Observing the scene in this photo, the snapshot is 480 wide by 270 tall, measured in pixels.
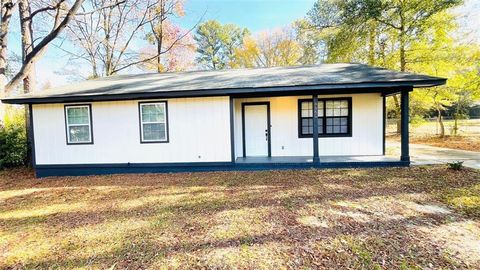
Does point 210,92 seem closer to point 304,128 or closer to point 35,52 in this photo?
point 304,128

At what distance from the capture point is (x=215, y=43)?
28.6 metres

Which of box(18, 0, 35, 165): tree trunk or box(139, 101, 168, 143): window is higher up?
box(18, 0, 35, 165): tree trunk

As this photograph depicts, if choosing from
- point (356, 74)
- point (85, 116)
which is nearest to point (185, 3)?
point (85, 116)

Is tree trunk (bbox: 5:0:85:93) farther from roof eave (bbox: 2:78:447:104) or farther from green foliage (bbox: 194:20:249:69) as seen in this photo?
green foliage (bbox: 194:20:249:69)

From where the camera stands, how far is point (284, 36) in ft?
81.5

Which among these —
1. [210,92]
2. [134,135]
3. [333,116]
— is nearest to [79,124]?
[134,135]

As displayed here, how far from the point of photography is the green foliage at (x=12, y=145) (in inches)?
372

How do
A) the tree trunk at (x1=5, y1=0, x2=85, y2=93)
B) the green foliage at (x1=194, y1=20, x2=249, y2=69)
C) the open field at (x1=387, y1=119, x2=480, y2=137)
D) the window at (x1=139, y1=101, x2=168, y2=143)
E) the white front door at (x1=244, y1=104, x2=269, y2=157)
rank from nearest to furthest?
the window at (x1=139, y1=101, x2=168, y2=143)
the white front door at (x1=244, y1=104, x2=269, y2=157)
the tree trunk at (x1=5, y1=0, x2=85, y2=93)
the open field at (x1=387, y1=119, x2=480, y2=137)
the green foliage at (x1=194, y1=20, x2=249, y2=69)

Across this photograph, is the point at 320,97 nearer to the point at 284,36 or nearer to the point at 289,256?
the point at 289,256

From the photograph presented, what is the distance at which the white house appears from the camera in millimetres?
7711

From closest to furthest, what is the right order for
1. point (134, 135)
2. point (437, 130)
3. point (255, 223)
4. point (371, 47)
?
point (255, 223), point (134, 135), point (371, 47), point (437, 130)

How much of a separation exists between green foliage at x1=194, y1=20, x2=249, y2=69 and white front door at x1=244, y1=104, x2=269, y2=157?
20049mm

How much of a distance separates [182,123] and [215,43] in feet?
74.7

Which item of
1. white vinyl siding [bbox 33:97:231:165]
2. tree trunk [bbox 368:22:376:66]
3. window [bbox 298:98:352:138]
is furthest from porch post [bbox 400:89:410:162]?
tree trunk [bbox 368:22:376:66]
